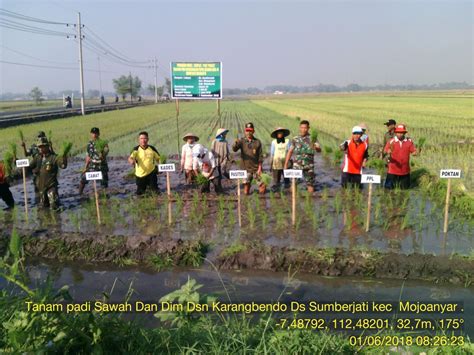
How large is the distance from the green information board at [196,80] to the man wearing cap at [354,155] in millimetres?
5133

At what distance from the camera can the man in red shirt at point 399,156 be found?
723 cm

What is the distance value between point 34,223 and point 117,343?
4.64 meters

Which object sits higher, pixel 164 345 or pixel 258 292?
pixel 164 345

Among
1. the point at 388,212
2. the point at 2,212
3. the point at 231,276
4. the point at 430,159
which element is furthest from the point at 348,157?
the point at 2,212

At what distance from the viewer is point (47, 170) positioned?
275 inches

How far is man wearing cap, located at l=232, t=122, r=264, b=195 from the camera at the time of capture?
7.64m

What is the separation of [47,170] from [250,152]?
12.2ft

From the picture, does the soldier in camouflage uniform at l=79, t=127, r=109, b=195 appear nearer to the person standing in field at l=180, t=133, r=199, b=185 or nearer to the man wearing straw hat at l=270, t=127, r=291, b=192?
the person standing in field at l=180, t=133, r=199, b=185

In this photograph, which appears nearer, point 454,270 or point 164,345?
point 164,345

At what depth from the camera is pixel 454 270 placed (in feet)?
14.4

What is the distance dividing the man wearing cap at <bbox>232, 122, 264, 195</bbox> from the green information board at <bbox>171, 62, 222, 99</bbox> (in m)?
3.96

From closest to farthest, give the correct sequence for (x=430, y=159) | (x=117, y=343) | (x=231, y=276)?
1. (x=117, y=343)
2. (x=231, y=276)
3. (x=430, y=159)

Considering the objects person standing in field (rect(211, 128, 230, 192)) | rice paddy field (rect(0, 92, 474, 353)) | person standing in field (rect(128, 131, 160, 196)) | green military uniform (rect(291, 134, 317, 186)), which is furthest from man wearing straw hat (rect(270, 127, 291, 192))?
person standing in field (rect(128, 131, 160, 196))

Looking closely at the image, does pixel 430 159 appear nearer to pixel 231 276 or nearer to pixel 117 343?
Answer: pixel 231 276
